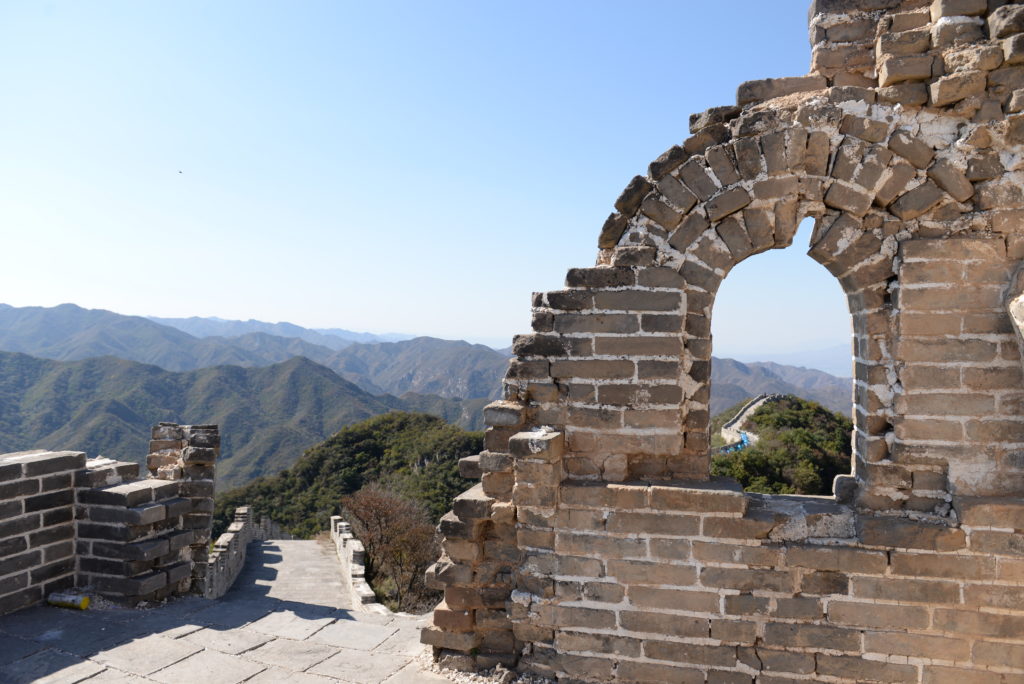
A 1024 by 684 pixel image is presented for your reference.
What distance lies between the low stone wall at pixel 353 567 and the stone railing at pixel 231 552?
2294 millimetres

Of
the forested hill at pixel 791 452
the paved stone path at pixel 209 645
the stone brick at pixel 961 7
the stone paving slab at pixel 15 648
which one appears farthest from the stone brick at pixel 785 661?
the forested hill at pixel 791 452

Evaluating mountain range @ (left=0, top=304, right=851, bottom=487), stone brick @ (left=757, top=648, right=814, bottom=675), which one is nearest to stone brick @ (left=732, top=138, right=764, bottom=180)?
stone brick @ (left=757, top=648, right=814, bottom=675)

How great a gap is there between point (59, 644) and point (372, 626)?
210 cm

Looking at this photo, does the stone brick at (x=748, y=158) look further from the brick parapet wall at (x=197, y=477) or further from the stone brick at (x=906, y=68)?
the brick parapet wall at (x=197, y=477)

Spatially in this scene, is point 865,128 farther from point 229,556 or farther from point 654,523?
point 229,556

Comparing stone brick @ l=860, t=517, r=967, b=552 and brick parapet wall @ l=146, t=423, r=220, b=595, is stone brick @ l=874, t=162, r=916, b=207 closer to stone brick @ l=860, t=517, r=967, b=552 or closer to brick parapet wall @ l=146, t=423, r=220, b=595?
stone brick @ l=860, t=517, r=967, b=552

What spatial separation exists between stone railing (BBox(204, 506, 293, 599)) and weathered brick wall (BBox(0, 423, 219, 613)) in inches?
178

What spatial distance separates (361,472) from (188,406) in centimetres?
3373

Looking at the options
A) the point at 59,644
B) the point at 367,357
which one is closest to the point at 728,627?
the point at 59,644

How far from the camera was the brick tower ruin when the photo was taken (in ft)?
10.7

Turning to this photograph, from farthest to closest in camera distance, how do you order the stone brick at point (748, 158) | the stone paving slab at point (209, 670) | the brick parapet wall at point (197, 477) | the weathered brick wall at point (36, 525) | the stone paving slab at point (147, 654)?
the brick parapet wall at point (197, 477), the weathered brick wall at point (36, 525), the stone paving slab at point (147, 654), the stone paving slab at point (209, 670), the stone brick at point (748, 158)

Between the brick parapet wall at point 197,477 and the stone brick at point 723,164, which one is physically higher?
the stone brick at point 723,164

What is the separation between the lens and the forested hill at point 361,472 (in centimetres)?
2391

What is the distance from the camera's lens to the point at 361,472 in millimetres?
26688
